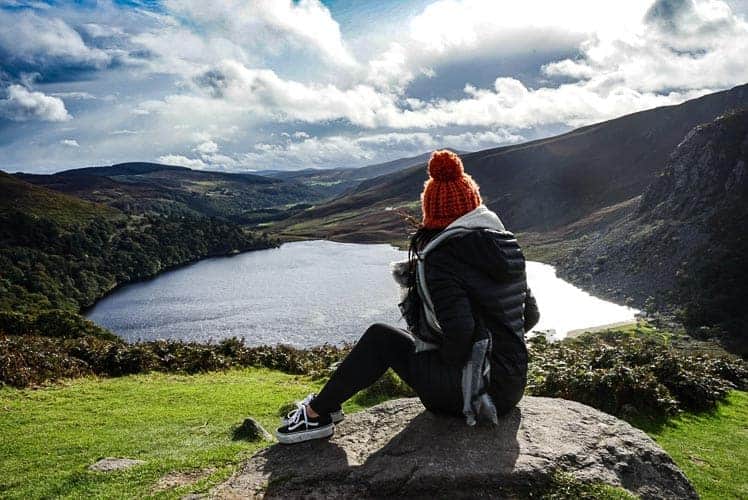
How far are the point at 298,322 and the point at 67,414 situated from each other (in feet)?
166

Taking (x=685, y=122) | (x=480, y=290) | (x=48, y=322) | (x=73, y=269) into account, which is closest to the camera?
(x=480, y=290)

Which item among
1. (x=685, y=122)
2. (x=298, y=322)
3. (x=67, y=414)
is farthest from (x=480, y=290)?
(x=685, y=122)

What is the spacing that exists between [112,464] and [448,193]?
6016mm

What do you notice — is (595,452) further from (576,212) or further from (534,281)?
(576,212)

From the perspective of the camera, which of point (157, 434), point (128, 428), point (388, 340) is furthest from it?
point (128, 428)

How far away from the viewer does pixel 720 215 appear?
7300 cm

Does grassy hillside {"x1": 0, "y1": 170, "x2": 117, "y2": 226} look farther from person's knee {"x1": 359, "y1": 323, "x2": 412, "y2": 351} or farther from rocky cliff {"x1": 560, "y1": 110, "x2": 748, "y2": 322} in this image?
person's knee {"x1": 359, "y1": 323, "x2": 412, "y2": 351}

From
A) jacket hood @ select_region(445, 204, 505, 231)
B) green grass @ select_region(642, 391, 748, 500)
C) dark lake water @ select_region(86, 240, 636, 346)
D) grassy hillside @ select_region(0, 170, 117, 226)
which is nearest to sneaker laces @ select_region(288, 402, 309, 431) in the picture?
jacket hood @ select_region(445, 204, 505, 231)

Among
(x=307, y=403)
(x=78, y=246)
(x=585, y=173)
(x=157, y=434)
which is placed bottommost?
(x=157, y=434)

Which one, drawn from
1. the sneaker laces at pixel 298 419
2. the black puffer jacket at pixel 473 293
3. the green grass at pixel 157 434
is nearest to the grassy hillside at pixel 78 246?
the green grass at pixel 157 434

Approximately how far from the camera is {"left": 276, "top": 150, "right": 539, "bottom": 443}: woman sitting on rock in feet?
15.7

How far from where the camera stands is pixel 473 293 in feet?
15.9

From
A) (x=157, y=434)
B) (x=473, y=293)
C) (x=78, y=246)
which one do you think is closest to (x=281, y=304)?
(x=78, y=246)

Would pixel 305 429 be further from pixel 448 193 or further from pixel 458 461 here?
pixel 448 193
